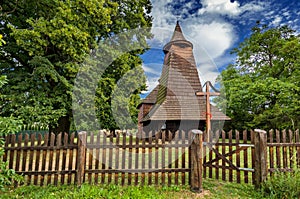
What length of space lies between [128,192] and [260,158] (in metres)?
3.03

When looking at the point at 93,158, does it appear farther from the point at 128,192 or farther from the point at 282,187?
the point at 282,187

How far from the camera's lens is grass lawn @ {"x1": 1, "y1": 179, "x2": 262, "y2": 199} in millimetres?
3932

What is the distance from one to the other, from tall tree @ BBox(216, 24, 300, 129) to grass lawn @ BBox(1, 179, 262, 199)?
12.6m

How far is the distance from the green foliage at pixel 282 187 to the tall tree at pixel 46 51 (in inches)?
291

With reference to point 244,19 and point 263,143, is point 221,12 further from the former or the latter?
point 263,143

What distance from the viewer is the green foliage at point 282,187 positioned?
3.73 metres

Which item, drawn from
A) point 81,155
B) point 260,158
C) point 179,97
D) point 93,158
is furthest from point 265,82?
point 81,155

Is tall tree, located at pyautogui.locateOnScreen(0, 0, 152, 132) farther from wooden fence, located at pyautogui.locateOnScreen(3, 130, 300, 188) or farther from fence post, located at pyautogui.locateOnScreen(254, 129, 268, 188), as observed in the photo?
fence post, located at pyautogui.locateOnScreen(254, 129, 268, 188)

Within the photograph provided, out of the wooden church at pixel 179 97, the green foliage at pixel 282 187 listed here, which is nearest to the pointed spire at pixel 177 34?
the wooden church at pixel 179 97

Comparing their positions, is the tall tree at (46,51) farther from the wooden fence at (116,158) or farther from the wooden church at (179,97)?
the wooden church at (179,97)

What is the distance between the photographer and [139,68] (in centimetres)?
1160

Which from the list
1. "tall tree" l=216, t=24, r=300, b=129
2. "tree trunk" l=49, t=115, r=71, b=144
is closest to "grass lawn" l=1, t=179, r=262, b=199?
"tree trunk" l=49, t=115, r=71, b=144

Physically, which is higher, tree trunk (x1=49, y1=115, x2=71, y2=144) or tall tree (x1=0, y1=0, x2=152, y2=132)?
tall tree (x1=0, y1=0, x2=152, y2=132)

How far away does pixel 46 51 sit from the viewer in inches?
335
